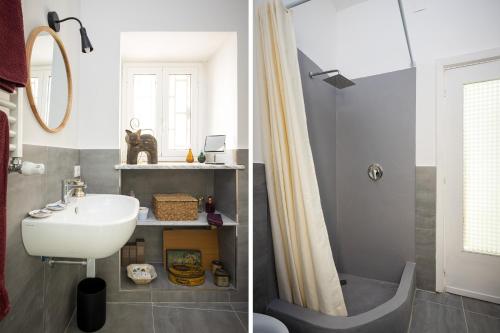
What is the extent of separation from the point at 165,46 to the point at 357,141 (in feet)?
2.04

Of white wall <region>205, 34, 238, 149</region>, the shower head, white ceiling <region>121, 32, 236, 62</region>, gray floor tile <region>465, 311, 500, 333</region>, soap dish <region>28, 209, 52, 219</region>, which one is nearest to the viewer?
gray floor tile <region>465, 311, 500, 333</region>

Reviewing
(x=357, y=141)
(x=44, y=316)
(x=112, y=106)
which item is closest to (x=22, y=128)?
(x=112, y=106)

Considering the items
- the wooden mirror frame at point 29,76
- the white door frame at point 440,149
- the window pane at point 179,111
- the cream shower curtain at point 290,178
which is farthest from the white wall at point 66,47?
the white door frame at point 440,149

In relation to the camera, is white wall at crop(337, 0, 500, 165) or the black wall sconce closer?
white wall at crop(337, 0, 500, 165)

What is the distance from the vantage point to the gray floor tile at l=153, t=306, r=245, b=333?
87 centimetres

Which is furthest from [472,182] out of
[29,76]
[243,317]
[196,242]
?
[29,76]

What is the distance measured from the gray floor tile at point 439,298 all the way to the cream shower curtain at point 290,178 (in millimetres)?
154

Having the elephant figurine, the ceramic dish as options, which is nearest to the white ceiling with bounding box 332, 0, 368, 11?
the elephant figurine

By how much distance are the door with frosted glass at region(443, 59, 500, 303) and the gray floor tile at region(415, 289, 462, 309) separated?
14 mm

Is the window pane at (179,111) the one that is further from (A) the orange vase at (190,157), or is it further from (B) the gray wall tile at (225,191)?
(B) the gray wall tile at (225,191)

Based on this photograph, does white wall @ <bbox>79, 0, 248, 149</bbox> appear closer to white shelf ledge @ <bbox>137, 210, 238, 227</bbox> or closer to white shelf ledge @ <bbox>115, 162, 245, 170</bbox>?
white shelf ledge @ <bbox>115, 162, 245, 170</bbox>

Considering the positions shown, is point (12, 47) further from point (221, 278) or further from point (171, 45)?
point (221, 278)

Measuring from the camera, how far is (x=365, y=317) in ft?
1.72

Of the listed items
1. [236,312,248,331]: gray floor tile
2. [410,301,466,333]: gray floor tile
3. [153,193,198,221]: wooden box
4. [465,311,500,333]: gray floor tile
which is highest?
[153,193,198,221]: wooden box
